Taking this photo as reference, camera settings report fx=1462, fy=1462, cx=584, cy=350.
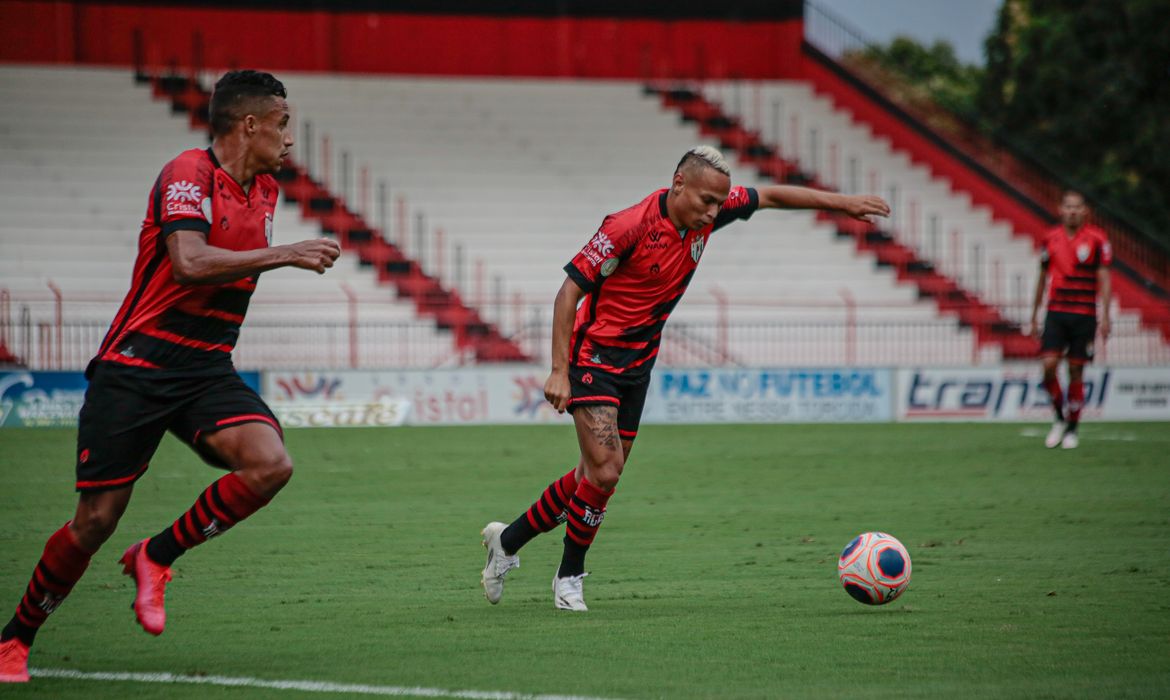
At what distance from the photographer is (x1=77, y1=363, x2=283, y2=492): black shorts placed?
5625 millimetres

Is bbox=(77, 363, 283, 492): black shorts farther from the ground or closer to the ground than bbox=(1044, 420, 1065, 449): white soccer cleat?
farther from the ground

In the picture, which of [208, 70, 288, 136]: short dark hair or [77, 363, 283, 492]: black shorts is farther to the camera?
[208, 70, 288, 136]: short dark hair

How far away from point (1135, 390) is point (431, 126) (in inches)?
612

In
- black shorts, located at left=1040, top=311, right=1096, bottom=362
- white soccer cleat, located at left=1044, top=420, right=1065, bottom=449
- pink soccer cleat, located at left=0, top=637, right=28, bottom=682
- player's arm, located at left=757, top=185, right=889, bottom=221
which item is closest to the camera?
pink soccer cleat, located at left=0, top=637, right=28, bottom=682

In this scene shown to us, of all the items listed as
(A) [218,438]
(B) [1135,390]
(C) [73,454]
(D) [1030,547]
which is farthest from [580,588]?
(B) [1135,390]

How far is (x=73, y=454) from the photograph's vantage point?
635 inches

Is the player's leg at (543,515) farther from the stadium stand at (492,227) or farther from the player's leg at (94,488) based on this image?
the stadium stand at (492,227)

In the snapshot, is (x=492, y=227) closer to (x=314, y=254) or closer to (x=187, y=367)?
(x=187, y=367)

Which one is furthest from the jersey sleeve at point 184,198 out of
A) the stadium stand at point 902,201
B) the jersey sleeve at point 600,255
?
the stadium stand at point 902,201

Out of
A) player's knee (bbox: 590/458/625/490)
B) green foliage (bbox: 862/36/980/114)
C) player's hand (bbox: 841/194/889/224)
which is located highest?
green foliage (bbox: 862/36/980/114)

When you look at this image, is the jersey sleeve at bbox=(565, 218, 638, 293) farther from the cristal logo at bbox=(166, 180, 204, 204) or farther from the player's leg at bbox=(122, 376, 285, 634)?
the cristal logo at bbox=(166, 180, 204, 204)

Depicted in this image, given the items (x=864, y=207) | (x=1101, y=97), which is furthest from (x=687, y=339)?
(x=864, y=207)

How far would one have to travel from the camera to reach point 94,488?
5.63 meters

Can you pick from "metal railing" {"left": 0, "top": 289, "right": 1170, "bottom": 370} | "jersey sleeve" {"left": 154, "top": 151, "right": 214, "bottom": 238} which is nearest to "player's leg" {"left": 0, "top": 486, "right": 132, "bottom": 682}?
"jersey sleeve" {"left": 154, "top": 151, "right": 214, "bottom": 238}
